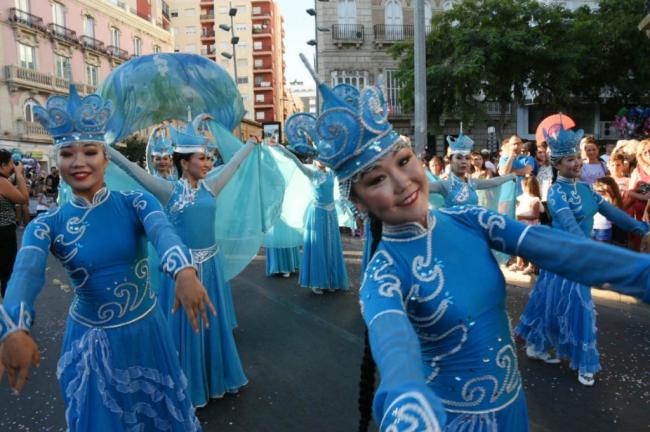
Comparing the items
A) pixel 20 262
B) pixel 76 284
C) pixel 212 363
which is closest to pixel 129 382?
pixel 76 284

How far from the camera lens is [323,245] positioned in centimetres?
733

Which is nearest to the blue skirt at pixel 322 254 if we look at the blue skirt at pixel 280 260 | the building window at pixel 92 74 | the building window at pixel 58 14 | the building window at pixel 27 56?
the blue skirt at pixel 280 260

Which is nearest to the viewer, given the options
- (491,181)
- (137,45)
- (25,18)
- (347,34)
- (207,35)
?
(491,181)

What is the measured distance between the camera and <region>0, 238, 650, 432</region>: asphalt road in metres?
3.61

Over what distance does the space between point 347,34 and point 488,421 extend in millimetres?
26266

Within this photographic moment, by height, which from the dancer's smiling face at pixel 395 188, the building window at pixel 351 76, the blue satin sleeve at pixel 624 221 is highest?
the building window at pixel 351 76

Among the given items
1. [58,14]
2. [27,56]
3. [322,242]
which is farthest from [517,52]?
[58,14]

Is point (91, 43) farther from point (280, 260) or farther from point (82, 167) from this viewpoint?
point (82, 167)

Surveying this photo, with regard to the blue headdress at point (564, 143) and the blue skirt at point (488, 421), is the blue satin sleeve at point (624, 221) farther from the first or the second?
the blue skirt at point (488, 421)

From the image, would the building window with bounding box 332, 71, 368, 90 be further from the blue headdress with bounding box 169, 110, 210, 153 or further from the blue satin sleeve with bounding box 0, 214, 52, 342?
the blue satin sleeve with bounding box 0, 214, 52, 342

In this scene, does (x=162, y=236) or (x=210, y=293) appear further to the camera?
(x=210, y=293)

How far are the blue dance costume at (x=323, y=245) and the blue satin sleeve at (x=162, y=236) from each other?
473cm

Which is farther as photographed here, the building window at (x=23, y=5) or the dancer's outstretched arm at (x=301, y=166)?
the building window at (x=23, y=5)

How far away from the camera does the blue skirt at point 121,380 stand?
2.49m
